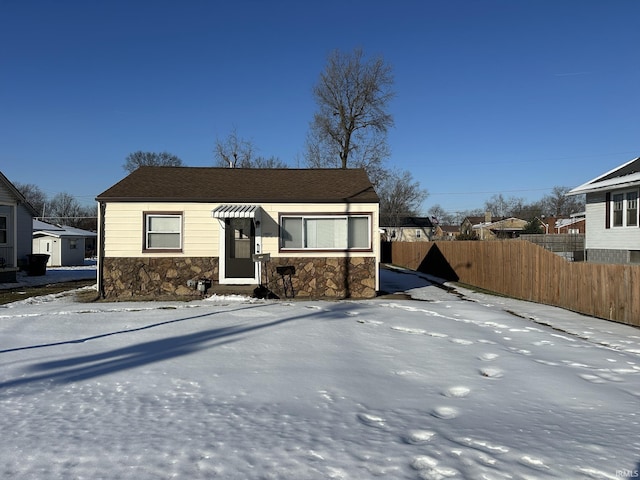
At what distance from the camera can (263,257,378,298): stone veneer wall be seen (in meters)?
13.9

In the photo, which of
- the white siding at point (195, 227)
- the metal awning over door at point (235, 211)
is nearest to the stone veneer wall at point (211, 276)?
the white siding at point (195, 227)

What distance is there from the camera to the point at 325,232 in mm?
14031

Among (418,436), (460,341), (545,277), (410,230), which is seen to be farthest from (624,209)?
(410,230)

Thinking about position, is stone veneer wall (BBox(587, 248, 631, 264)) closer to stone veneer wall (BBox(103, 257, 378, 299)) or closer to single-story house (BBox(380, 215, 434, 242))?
stone veneer wall (BBox(103, 257, 378, 299))

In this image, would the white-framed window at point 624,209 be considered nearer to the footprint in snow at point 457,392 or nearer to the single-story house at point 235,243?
the single-story house at point 235,243

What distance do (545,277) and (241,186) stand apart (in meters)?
9.77

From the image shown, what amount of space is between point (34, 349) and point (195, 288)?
6.78m

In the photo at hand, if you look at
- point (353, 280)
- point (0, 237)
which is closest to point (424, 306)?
point (353, 280)

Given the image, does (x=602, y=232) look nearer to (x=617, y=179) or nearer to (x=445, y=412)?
(x=617, y=179)

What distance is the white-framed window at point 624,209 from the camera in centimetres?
1827

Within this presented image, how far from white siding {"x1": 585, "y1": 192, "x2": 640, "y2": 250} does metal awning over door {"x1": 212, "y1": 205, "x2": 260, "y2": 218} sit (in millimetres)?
15133

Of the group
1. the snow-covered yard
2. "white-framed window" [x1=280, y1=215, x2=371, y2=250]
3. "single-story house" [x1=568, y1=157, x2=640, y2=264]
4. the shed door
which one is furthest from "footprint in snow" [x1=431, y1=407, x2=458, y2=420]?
"single-story house" [x1=568, y1=157, x2=640, y2=264]

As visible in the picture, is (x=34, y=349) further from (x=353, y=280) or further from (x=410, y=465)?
(x=353, y=280)

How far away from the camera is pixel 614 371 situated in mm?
6109
